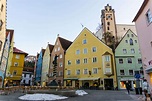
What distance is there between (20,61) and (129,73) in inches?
1399

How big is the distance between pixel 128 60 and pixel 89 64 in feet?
35.1

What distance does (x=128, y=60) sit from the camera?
37.3 m

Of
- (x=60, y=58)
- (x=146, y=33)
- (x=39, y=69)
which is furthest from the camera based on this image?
(x=39, y=69)

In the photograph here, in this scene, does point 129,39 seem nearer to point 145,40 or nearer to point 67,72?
point 67,72

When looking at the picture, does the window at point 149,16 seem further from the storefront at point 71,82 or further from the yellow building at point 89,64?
the storefront at point 71,82

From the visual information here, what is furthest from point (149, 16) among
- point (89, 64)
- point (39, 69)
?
point (39, 69)

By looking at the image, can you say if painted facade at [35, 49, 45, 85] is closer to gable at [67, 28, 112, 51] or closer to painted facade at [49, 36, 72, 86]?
painted facade at [49, 36, 72, 86]

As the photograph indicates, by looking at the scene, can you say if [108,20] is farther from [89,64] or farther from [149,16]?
[149,16]

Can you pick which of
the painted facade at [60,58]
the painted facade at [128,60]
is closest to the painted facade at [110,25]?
the painted facade at [60,58]

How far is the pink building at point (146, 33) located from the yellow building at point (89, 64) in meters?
19.4

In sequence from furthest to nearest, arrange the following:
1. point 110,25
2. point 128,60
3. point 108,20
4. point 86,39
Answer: point 108,20, point 110,25, point 86,39, point 128,60

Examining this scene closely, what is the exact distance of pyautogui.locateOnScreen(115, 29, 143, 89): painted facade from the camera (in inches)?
1410

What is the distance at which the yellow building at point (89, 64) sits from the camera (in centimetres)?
3641

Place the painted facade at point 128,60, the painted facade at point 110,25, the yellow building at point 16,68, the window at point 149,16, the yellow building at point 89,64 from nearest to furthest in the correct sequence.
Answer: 1. the window at point 149,16
2. the painted facade at point 128,60
3. the yellow building at point 89,64
4. the yellow building at point 16,68
5. the painted facade at point 110,25
